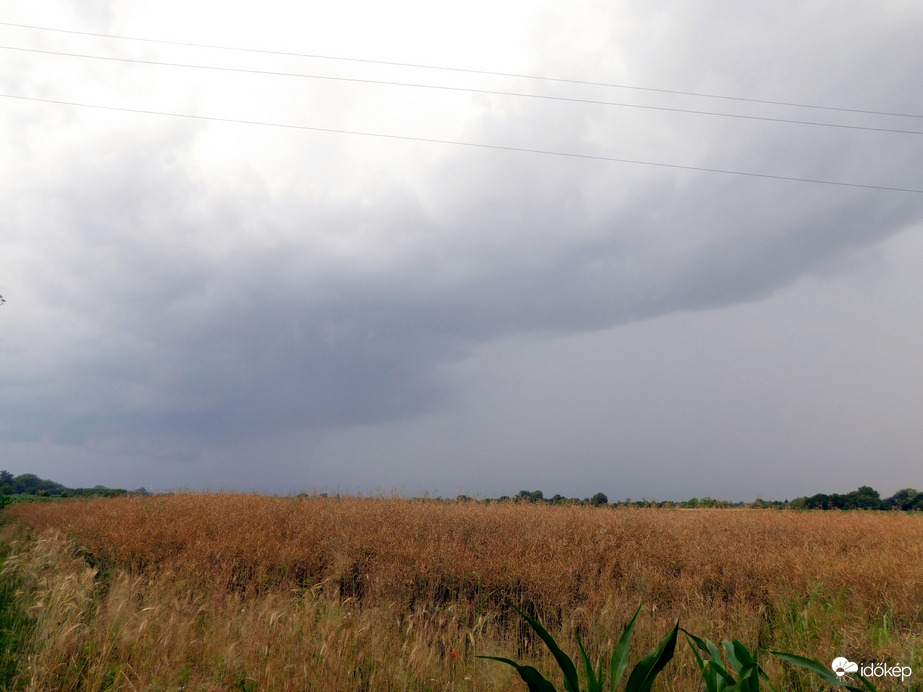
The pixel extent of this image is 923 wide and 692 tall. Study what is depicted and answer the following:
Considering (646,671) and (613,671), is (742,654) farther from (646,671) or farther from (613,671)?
(613,671)

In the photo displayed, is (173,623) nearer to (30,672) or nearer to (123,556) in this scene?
(30,672)

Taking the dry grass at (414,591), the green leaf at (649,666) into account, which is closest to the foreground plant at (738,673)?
the green leaf at (649,666)

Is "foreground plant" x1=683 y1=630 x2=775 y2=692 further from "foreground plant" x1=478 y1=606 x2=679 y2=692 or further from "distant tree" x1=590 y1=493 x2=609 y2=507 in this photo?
"distant tree" x1=590 y1=493 x2=609 y2=507

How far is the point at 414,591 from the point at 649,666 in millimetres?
4615

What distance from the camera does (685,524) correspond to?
11242 millimetres

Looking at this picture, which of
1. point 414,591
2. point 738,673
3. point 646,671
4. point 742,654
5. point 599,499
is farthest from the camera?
point 599,499

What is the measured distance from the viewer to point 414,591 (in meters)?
7.38

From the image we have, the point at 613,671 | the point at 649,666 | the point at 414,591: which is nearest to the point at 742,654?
the point at 649,666

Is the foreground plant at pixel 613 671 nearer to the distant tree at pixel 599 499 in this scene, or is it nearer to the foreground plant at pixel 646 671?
the foreground plant at pixel 646 671

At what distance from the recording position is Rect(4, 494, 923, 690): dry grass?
4.74 meters

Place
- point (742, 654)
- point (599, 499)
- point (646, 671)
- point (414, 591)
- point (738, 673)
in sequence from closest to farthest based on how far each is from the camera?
point (738, 673) → point (646, 671) → point (742, 654) → point (414, 591) → point (599, 499)

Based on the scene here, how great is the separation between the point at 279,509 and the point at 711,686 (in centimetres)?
1005

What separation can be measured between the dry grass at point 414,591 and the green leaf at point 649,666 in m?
1.66

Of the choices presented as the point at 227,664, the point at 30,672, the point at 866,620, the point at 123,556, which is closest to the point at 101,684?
the point at 30,672
